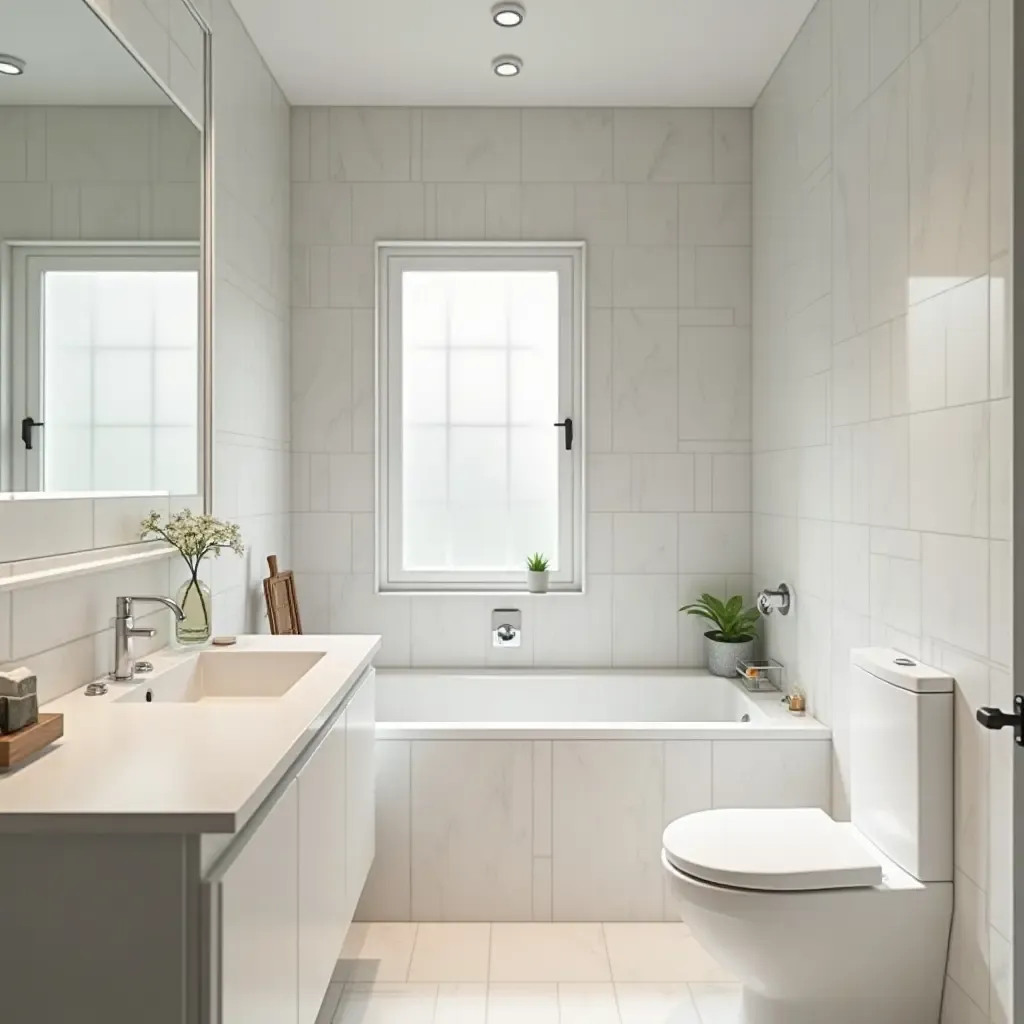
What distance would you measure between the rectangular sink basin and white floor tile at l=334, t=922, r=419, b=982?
84 centimetres

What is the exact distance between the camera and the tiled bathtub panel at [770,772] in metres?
2.74

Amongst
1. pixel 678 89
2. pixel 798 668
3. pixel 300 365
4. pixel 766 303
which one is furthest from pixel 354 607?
pixel 678 89

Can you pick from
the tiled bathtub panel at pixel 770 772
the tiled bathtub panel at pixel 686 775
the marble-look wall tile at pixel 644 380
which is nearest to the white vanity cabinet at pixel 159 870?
the tiled bathtub panel at pixel 686 775

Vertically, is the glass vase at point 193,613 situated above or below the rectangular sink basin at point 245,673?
above

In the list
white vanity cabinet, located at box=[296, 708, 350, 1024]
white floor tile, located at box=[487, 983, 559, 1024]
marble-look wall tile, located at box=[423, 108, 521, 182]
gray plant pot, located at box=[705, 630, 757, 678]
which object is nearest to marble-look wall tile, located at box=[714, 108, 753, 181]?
marble-look wall tile, located at box=[423, 108, 521, 182]

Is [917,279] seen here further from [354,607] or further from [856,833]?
[354,607]

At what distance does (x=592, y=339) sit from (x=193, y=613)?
1932mm

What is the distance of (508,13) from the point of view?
2.80 m

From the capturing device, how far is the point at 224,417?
106 inches

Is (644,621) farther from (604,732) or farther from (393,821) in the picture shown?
(393,821)

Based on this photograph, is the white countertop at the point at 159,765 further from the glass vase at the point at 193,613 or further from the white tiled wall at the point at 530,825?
the white tiled wall at the point at 530,825

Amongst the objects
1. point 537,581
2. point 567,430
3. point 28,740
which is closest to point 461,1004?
point 28,740

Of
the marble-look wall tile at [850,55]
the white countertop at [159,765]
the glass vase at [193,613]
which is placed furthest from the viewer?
the marble-look wall tile at [850,55]

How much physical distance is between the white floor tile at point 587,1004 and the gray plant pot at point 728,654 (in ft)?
4.24
